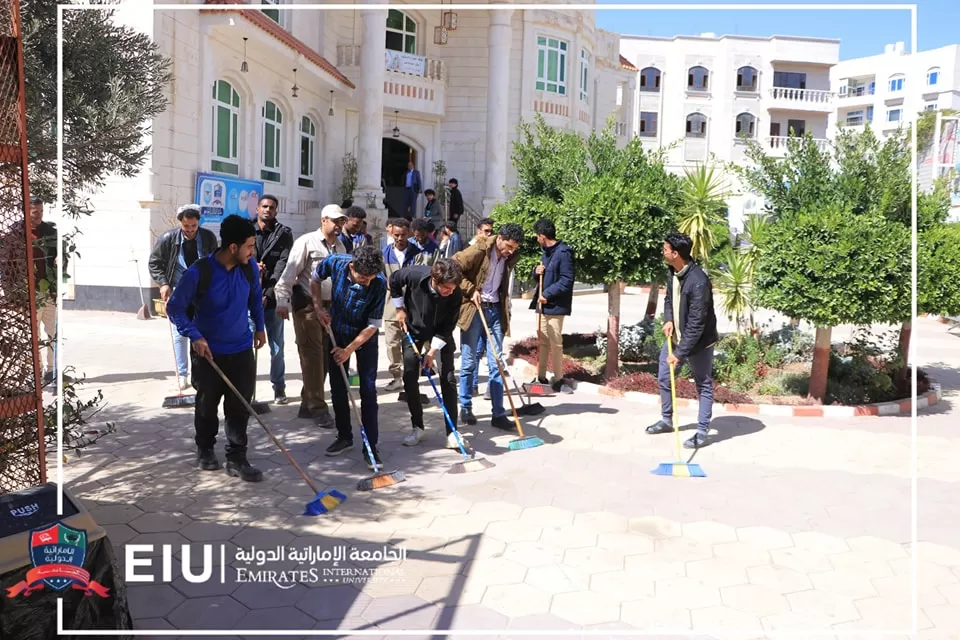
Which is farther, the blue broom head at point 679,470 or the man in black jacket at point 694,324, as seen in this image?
the man in black jacket at point 694,324

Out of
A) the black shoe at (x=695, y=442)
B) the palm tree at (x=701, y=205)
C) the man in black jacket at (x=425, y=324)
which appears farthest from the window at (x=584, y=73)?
the man in black jacket at (x=425, y=324)

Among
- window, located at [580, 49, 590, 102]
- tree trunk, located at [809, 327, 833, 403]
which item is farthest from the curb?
window, located at [580, 49, 590, 102]

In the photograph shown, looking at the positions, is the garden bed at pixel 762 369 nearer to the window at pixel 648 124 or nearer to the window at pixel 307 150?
the window at pixel 307 150

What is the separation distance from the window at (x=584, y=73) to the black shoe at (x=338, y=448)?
21178mm

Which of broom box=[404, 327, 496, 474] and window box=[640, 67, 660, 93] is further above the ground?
window box=[640, 67, 660, 93]

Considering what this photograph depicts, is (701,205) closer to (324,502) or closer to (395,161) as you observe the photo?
(324,502)

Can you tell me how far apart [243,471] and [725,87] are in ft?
143

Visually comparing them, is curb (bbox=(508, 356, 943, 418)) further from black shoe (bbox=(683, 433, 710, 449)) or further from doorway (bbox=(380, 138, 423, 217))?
doorway (bbox=(380, 138, 423, 217))

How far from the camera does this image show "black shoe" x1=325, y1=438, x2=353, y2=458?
229 inches

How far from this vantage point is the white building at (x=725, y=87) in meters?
43.4

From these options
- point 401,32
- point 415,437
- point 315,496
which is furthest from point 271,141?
point 315,496

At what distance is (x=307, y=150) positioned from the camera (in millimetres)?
19484

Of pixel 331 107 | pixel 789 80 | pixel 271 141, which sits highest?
pixel 789 80

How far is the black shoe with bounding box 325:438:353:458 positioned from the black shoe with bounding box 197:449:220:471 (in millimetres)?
813
